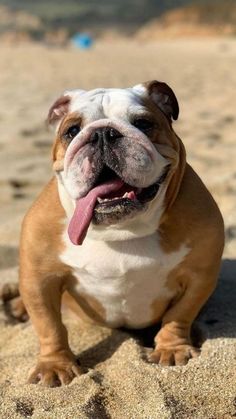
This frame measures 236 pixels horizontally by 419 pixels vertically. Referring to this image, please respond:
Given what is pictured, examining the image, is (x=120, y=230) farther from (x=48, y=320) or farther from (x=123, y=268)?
(x=48, y=320)

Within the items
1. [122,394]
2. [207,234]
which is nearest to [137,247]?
[207,234]

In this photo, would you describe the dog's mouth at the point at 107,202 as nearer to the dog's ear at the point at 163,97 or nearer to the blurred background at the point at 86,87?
the dog's ear at the point at 163,97

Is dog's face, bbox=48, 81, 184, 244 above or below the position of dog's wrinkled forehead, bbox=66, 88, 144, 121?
below

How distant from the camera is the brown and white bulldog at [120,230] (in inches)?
72.9

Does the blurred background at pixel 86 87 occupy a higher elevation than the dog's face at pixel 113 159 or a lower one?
lower

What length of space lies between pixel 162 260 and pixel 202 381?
0.36 meters

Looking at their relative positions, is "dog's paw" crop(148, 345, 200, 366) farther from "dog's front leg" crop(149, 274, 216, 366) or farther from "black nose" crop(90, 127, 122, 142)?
Answer: "black nose" crop(90, 127, 122, 142)

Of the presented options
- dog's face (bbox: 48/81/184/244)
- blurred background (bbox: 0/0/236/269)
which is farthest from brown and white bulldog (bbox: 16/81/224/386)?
blurred background (bbox: 0/0/236/269)

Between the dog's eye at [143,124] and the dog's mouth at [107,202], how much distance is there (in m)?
0.14

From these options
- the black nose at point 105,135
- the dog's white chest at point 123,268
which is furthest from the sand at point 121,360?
the black nose at point 105,135

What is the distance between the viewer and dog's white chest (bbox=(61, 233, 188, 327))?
2023 millimetres

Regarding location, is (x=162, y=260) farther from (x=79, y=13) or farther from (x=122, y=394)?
(x=79, y=13)

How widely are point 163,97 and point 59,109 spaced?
0.32 m

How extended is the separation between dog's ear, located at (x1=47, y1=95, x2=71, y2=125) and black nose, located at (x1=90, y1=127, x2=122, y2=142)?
318 mm
